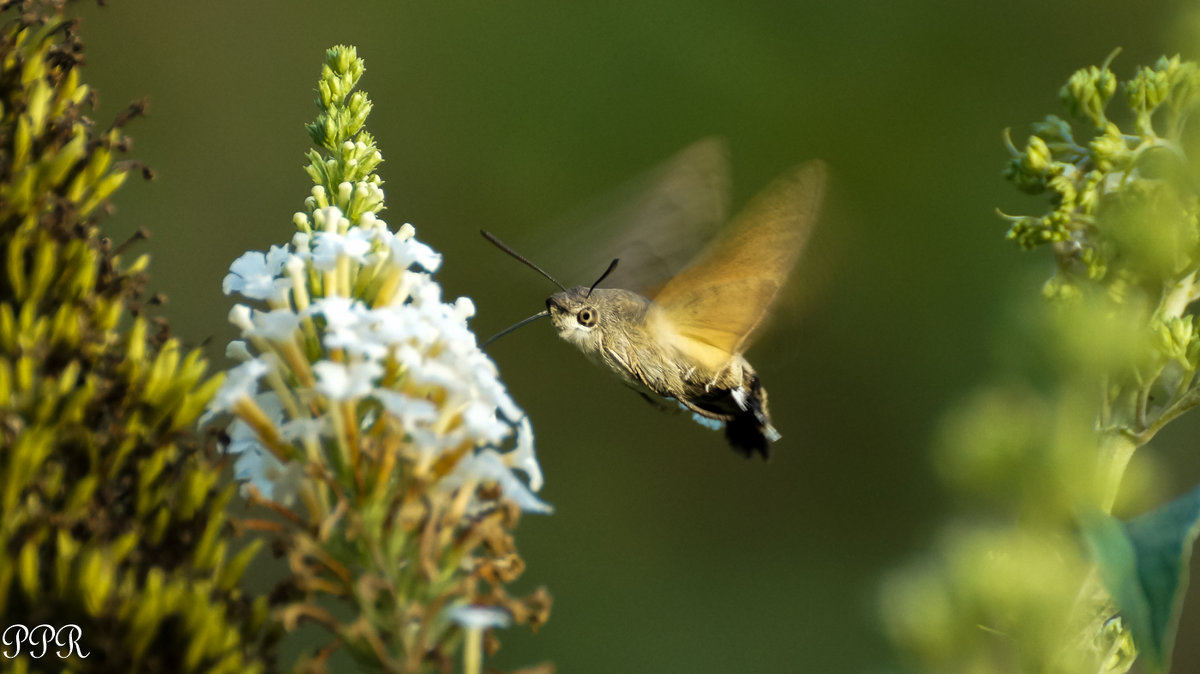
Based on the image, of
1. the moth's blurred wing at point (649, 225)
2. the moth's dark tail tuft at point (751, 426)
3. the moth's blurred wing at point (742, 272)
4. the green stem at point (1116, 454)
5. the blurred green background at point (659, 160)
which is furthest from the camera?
the blurred green background at point (659, 160)

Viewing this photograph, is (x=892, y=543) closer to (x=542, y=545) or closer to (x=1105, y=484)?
(x=542, y=545)

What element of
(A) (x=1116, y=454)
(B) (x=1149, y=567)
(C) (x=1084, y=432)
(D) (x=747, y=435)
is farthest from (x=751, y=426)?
(B) (x=1149, y=567)

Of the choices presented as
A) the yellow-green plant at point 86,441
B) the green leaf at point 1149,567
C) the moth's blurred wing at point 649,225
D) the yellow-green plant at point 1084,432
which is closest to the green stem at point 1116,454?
the yellow-green plant at point 1084,432

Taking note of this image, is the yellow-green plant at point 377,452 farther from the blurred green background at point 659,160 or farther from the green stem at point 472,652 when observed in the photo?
the blurred green background at point 659,160

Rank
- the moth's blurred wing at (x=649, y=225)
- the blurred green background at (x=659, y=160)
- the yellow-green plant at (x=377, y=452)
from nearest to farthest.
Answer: the yellow-green plant at (x=377, y=452) → the moth's blurred wing at (x=649, y=225) → the blurred green background at (x=659, y=160)

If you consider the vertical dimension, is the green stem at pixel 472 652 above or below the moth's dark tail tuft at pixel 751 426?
below

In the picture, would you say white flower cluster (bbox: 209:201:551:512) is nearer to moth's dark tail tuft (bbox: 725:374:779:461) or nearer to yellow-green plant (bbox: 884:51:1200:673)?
yellow-green plant (bbox: 884:51:1200:673)

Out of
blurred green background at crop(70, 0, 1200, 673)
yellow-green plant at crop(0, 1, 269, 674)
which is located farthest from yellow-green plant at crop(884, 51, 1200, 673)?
blurred green background at crop(70, 0, 1200, 673)
